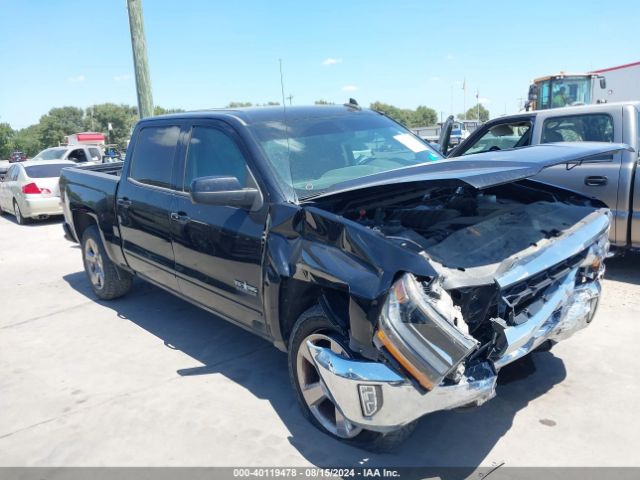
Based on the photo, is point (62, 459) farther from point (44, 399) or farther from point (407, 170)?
point (407, 170)

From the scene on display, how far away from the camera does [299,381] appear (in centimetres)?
327

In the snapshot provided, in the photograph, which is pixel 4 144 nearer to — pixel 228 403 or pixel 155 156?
pixel 155 156

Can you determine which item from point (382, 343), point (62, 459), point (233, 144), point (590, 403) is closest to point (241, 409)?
point (62, 459)

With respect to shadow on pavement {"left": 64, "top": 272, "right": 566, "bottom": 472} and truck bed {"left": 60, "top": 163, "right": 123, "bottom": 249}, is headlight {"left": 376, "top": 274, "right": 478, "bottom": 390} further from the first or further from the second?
truck bed {"left": 60, "top": 163, "right": 123, "bottom": 249}

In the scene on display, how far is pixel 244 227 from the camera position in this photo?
3559 mm

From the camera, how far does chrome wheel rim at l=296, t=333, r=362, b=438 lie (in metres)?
3.05

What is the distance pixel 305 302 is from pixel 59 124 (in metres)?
112

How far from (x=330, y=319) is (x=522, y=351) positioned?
3.30 ft

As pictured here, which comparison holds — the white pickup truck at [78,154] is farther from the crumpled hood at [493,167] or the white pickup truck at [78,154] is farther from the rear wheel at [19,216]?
the crumpled hood at [493,167]

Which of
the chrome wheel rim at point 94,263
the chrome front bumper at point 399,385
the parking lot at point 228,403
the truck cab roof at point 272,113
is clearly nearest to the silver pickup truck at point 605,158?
the parking lot at point 228,403

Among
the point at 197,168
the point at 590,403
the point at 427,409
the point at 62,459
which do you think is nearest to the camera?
the point at 427,409

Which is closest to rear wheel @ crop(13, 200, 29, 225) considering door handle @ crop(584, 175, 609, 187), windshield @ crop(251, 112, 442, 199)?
windshield @ crop(251, 112, 442, 199)

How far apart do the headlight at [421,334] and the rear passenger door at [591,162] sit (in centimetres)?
356

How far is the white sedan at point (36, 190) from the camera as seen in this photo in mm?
12383
